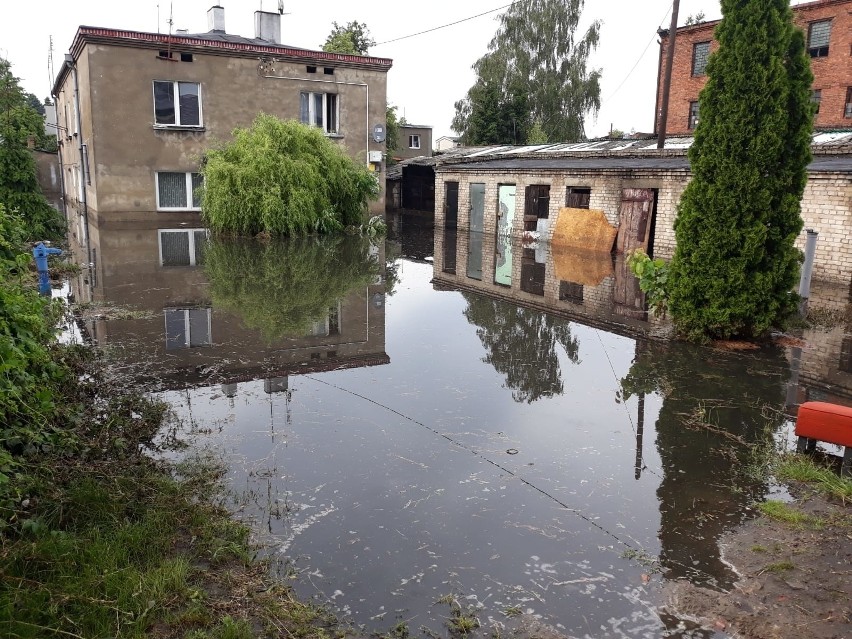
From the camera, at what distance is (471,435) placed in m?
5.69

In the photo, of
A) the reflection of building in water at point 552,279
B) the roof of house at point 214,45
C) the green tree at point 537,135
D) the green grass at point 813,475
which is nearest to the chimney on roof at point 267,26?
the roof of house at point 214,45

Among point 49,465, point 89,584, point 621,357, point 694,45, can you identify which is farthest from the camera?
point 694,45

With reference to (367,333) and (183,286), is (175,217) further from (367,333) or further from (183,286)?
(367,333)

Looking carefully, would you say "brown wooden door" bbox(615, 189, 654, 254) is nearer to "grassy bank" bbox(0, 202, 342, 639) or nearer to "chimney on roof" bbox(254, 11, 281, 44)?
"grassy bank" bbox(0, 202, 342, 639)

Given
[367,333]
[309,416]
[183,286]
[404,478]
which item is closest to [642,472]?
[404,478]

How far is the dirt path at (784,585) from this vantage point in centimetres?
331

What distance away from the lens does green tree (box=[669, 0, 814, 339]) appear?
8.08m

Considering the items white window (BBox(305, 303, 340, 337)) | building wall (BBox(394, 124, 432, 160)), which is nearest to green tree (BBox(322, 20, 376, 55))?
building wall (BBox(394, 124, 432, 160))

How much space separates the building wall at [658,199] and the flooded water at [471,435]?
189 inches

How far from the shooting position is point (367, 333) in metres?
9.23

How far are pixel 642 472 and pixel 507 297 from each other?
709cm

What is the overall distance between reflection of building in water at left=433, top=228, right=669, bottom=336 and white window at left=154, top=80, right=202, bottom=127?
35.2 ft

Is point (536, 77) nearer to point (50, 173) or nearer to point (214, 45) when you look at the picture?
point (214, 45)

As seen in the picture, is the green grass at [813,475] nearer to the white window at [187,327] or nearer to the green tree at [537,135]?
the white window at [187,327]
